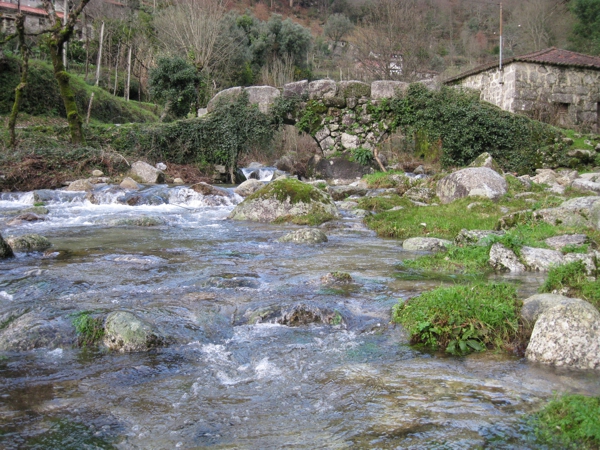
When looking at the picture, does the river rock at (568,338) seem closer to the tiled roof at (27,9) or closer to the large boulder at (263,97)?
the large boulder at (263,97)

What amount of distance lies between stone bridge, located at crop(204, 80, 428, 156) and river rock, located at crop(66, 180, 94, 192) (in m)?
7.58

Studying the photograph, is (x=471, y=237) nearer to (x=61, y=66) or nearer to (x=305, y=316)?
(x=305, y=316)

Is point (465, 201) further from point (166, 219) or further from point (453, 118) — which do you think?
point (453, 118)

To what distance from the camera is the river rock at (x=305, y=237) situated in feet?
29.3

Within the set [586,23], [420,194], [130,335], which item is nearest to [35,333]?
[130,335]

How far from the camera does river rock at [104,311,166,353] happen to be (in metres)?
4.40

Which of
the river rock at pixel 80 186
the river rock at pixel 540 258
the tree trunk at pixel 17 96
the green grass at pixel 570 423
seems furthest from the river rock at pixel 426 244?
the tree trunk at pixel 17 96

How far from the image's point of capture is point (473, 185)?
12.0 metres

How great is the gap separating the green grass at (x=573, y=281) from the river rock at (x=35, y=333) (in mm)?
4578

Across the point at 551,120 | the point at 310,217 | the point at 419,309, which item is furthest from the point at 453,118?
the point at 419,309

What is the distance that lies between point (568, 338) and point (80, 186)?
1434 centimetres

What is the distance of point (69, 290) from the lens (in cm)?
585

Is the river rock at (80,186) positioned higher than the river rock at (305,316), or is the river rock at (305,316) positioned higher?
the river rock at (80,186)

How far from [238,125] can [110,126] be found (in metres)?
5.03
